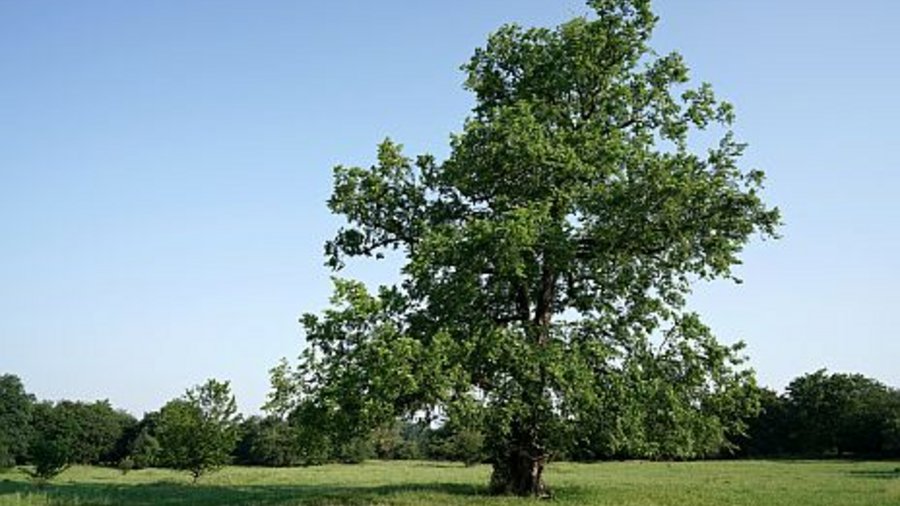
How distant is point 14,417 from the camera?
131m

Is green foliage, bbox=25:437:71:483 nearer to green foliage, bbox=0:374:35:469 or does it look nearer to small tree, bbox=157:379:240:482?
small tree, bbox=157:379:240:482

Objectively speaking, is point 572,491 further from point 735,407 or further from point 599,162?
point 599,162

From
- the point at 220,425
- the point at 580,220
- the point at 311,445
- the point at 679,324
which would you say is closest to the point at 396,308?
the point at 311,445

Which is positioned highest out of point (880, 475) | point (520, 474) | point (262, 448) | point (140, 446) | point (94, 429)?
point (94, 429)

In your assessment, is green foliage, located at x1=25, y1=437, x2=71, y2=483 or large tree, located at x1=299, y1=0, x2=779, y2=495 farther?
green foliage, located at x1=25, y1=437, x2=71, y2=483

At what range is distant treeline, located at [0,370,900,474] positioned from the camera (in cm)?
2603

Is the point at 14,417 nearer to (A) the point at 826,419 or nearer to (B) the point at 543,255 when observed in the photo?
(A) the point at 826,419

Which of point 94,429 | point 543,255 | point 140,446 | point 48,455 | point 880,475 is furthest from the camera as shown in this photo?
point 94,429

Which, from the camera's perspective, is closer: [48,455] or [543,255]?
[543,255]

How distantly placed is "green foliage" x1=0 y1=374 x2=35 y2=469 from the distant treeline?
17 cm

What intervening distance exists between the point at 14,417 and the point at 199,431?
96136 mm

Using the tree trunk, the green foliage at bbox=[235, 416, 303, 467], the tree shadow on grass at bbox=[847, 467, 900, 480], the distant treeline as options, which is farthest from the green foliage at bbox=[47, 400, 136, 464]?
the tree trunk

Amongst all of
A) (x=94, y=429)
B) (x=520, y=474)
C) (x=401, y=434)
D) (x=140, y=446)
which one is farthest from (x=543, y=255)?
(x=94, y=429)

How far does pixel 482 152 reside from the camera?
87.7ft
